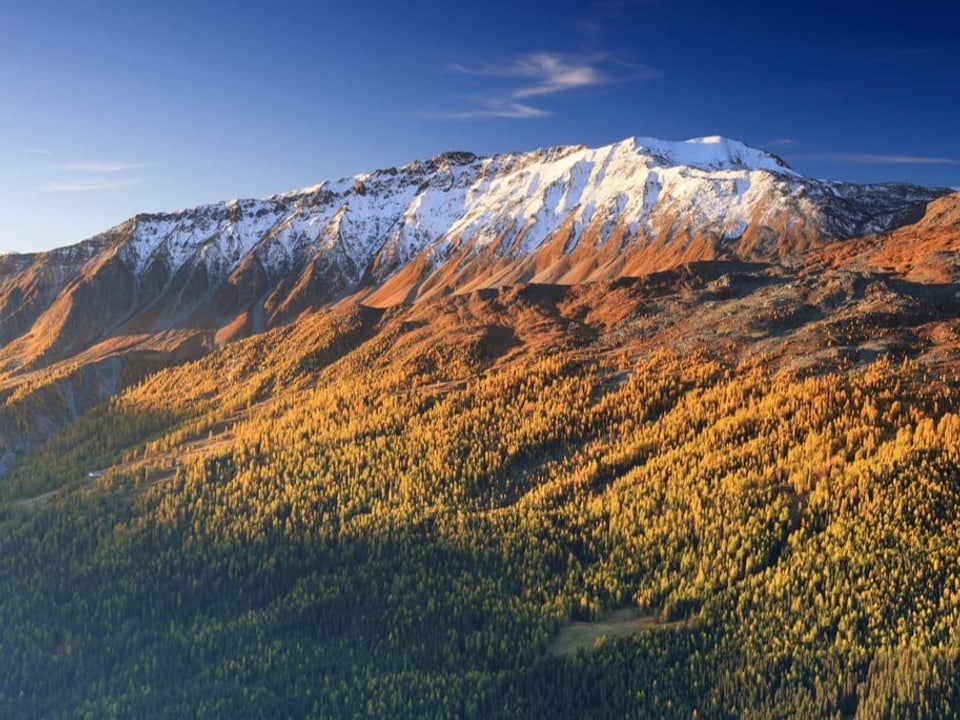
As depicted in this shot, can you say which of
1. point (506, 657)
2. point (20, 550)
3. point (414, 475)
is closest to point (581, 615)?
point (506, 657)

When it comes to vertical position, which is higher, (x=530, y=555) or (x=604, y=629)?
(x=530, y=555)

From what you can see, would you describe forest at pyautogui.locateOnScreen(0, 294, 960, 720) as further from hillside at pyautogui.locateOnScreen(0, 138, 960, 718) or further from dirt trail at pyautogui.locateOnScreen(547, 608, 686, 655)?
dirt trail at pyautogui.locateOnScreen(547, 608, 686, 655)

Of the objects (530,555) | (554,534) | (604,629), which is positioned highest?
(554,534)

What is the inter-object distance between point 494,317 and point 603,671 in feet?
313

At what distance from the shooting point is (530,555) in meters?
74.8

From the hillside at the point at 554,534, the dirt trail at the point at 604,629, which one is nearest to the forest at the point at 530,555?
the hillside at the point at 554,534

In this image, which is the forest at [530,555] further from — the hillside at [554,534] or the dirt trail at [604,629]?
the dirt trail at [604,629]

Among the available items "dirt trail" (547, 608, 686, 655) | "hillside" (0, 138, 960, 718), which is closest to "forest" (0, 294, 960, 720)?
"hillside" (0, 138, 960, 718)

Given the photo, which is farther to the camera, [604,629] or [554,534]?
[554,534]

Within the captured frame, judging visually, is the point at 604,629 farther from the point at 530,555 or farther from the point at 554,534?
the point at 554,534

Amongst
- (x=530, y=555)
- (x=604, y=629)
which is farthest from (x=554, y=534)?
(x=604, y=629)

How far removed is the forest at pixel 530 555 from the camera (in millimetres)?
56688

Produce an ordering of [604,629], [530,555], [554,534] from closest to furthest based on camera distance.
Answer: [604,629], [530,555], [554,534]

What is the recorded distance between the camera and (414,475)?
92562 millimetres
